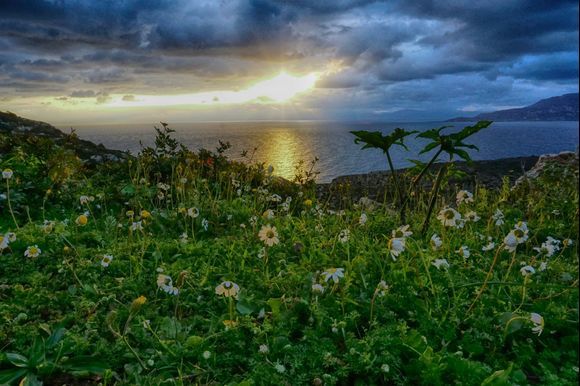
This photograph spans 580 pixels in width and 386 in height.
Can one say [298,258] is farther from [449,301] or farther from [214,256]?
[449,301]

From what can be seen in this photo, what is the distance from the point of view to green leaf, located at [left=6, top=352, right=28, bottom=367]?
2467 mm

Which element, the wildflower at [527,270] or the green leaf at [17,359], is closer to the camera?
the green leaf at [17,359]

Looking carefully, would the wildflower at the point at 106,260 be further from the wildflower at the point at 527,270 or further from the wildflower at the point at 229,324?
the wildflower at the point at 527,270

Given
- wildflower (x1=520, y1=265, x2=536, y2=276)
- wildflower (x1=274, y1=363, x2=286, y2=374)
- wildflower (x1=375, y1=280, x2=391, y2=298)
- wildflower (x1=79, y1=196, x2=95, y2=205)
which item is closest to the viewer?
wildflower (x1=274, y1=363, x2=286, y2=374)

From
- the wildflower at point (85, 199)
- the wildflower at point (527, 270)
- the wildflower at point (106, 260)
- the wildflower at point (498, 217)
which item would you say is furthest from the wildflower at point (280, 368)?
the wildflower at point (85, 199)

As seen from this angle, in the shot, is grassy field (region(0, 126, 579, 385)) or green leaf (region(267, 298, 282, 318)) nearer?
grassy field (region(0, 126, 579, 385))

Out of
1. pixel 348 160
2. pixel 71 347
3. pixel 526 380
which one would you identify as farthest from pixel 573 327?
pixel 348 160

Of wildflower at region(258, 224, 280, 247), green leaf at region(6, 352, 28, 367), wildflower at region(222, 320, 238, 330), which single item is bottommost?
green leaf at region(6, 352, 28, 367)

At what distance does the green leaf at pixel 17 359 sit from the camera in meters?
2.47

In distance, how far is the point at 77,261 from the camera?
3982mm

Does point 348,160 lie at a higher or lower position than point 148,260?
higher

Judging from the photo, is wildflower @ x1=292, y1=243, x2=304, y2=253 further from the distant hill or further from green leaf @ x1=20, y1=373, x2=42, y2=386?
the distant hill

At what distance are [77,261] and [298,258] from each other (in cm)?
199

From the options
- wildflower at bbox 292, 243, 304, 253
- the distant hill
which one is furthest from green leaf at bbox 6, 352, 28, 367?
the distant hill
